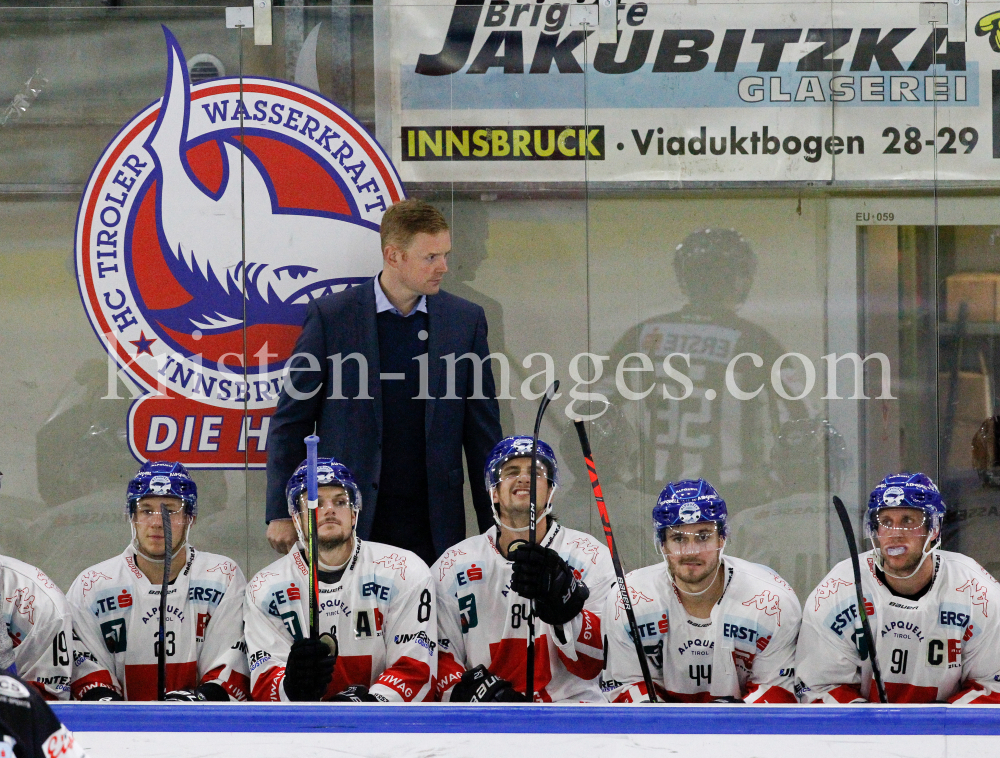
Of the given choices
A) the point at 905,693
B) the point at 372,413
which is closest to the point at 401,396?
the point at 372,413

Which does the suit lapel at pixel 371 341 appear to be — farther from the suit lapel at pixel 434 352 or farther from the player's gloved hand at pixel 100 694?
the player's gloved hand at pixel 100 694

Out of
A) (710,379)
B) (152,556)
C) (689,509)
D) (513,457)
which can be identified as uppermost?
(710,379)

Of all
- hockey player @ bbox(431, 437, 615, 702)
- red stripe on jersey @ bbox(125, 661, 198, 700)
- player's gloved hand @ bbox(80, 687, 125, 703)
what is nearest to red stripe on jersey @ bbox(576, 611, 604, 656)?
hockey player @ bbox(431, 437, 615, 702)

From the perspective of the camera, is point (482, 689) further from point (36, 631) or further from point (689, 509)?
point (36, 631)

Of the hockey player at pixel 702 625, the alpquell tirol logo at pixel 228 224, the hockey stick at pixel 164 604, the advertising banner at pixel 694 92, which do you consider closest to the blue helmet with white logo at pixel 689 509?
the hockey player at pixel 702 625

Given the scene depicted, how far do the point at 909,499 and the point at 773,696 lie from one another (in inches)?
23.8

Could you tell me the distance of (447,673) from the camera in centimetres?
320

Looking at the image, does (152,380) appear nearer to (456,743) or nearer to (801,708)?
(456,743)

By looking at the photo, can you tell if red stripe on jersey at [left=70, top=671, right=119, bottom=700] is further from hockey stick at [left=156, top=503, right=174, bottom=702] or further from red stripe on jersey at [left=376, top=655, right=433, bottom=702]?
red stripe on jersey at [left=376, top=655, right=433, bottom=702]

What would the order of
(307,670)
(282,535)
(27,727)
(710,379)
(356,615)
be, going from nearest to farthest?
(27,727) → (307,670) → (356,615) → (282,535) → (710,379)

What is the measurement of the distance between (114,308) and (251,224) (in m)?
0.55

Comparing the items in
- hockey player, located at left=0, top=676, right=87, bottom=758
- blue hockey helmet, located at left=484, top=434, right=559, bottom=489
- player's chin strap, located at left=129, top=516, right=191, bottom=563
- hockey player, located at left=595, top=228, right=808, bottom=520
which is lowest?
hockey player, located at left=0, top=676, right=87, bottom=758

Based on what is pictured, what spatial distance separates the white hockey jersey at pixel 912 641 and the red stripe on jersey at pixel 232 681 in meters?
1.45

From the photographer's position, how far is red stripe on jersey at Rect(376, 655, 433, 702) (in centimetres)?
298
